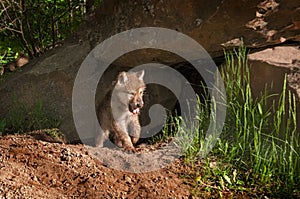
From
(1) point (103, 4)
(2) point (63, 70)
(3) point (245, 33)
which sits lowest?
(2) point (63, 70)

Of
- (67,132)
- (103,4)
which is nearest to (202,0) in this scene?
(103,4)

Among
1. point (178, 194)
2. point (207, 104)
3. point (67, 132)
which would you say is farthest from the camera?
point (67, 132)

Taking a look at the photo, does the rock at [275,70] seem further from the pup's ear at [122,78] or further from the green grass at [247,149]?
the pup's ear at [122,78]

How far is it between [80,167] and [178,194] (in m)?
0.97

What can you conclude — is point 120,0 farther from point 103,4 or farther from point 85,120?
point 85,120

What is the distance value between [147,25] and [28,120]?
1.89m

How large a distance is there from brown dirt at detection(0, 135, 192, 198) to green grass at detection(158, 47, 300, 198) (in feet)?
0.82

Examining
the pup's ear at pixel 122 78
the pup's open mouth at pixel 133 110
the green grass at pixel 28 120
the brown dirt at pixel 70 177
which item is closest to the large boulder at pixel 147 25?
the green grass at pixel 28 120

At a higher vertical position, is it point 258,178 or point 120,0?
point 120,0

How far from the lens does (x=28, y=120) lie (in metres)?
5.84

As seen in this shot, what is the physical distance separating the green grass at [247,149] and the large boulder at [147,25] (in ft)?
0.96

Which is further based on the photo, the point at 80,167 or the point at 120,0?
the point at 120,0

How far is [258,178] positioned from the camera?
4.40 m

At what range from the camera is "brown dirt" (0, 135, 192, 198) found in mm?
4059
